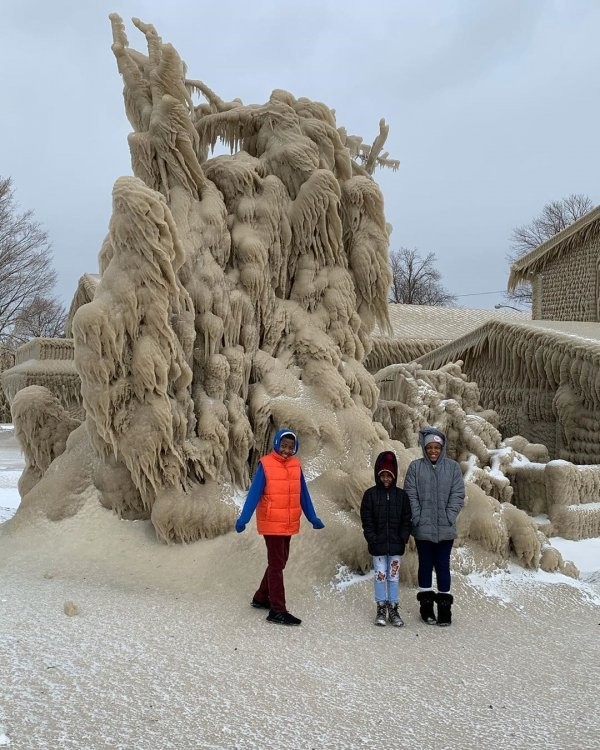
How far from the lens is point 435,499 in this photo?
4.78 m

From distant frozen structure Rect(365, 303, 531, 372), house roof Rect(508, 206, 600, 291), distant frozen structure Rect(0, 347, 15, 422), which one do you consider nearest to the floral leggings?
distant frozen structure Rect(365, 303, 531, 372)

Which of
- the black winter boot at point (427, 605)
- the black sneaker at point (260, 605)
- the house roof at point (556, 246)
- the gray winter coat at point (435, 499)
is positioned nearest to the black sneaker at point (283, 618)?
the black sneaker at point (260, 605)

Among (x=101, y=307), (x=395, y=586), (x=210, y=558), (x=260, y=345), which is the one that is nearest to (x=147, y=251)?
(x=101, y=307)

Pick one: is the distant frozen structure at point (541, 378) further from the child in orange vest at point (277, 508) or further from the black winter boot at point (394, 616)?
the child in orange vest at point (277, 508)

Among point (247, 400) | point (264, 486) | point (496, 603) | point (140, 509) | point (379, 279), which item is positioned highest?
point (379, 279)

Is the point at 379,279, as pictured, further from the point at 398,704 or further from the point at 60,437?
the point at 398,704

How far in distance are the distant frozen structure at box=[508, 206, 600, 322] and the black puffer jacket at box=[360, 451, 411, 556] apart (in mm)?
11828

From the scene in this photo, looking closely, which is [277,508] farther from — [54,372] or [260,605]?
[54,372]

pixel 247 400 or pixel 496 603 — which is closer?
pixel 496 603

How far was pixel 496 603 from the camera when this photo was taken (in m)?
5.04

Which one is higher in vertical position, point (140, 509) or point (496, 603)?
point (140, 509)

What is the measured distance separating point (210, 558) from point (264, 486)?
1080 mm

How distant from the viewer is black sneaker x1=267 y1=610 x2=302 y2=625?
175 inches

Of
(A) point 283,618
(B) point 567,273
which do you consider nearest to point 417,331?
(B) point 567,273
